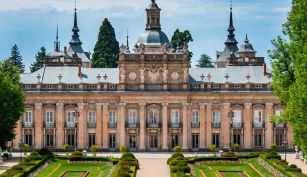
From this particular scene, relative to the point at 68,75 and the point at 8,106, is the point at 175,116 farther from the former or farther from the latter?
the point at 8,106

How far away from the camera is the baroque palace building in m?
100

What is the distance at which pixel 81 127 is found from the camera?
332ft

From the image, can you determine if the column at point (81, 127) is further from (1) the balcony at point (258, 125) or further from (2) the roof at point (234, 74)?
(1) the balcony at point (258, 125)

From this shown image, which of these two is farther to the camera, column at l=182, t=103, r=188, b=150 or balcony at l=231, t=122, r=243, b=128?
balcony at l=231, t=122, r=243, b=128

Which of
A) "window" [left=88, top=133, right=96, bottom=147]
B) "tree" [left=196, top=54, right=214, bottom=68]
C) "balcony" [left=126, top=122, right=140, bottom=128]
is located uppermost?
"tree" [left=196, top=54, right=214, bottom=68]

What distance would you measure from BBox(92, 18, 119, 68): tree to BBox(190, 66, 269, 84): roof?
32.2 metres

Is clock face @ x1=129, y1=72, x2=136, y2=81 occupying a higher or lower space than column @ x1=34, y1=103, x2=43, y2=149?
higher

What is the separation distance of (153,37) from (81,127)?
1532cm

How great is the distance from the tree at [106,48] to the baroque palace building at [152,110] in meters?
31.6

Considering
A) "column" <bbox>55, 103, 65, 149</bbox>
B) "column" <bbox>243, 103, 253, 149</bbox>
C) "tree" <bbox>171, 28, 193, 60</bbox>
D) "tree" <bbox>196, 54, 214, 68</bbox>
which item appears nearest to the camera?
"column" <bbox>243, 103, 253, 149</bbox>

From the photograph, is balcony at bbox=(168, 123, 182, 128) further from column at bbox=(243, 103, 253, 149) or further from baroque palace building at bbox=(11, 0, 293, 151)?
column at bbox=(243, 103, 253, 149)

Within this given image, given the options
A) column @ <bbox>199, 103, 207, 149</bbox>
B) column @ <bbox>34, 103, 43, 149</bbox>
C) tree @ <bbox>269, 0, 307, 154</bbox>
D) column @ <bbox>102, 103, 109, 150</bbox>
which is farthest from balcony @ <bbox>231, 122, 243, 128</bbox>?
tree @ <bbox>269, 0, 307, 154</bbox>

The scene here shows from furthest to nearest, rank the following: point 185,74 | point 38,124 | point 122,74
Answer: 1. point 38,124
2. point 122,74
3. point 185,74

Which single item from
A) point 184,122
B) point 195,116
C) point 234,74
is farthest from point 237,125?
point 184,122
